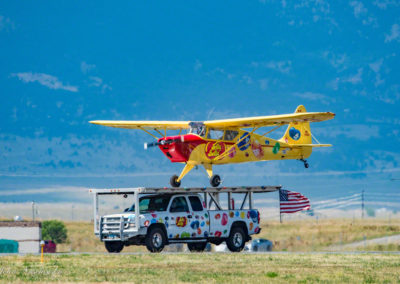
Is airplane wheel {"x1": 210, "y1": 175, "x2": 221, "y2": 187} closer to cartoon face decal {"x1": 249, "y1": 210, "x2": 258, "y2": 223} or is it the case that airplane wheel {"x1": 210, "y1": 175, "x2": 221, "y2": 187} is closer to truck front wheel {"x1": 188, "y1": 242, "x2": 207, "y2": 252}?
truck front wheel {"x1": 188, "y1": 242, "x2": 207, "y2": 252}

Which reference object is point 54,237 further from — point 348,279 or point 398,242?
point 348,279

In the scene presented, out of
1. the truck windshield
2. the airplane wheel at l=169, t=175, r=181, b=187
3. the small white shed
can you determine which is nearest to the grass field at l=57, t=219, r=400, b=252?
the small white shed

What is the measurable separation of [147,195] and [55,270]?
8994mm

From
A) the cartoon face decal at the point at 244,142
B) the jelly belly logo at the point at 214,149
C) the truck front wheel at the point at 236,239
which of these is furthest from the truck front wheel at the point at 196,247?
the cartoon face decal at the point at 244,142

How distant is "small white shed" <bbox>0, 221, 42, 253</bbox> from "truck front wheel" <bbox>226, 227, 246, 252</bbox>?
1980 cm

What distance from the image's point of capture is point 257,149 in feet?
143

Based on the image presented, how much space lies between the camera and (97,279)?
2220 cm

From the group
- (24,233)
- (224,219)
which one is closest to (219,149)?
(224,219)

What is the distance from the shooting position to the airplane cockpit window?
1610 inches

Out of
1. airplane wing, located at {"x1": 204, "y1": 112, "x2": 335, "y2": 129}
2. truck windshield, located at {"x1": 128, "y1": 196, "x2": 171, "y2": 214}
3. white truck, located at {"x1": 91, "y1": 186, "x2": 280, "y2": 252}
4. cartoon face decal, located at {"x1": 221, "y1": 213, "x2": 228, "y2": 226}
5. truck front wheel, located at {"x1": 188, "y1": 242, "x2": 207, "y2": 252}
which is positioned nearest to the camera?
white truck, located at {"x1": 91, "y1": 186, "x2": 280, "y2": 252}

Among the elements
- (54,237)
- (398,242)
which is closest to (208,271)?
(398,242)

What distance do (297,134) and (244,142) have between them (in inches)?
229

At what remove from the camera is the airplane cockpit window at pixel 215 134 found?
40.9 metres

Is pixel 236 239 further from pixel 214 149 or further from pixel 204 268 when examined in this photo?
pixel 204 268
